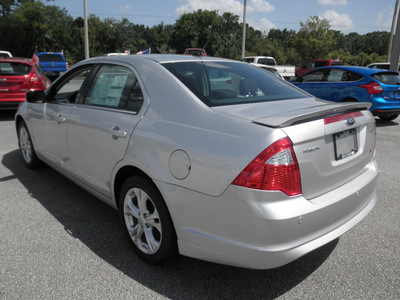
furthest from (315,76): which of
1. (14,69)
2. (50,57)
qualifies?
(50,57)

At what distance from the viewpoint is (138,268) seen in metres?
2.75

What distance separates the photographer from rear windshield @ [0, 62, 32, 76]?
9.01 m

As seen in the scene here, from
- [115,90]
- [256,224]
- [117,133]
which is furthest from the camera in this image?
[115,90]

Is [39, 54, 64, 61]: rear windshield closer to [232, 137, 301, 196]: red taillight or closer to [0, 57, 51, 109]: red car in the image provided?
[0, 57, 51, 109]: red car

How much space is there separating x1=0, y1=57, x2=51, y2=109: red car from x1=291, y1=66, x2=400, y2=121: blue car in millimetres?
7916

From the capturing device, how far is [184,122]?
95.5 inches

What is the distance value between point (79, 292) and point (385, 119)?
10.3 m

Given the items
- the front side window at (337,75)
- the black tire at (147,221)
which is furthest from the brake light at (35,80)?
the front side window at (337,75)

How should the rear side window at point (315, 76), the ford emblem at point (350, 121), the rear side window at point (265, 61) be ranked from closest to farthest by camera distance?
the ford emblem at point (350, 121)
the rear side window at point (315, 76)
the rear side window at point (265, 61)

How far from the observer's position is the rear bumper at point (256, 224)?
2.01 meters

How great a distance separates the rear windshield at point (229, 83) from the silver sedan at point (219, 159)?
13 millimetres

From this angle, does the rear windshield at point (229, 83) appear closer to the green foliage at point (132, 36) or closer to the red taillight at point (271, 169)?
the red taillight at point (271, 169)

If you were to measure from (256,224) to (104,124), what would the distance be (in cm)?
169

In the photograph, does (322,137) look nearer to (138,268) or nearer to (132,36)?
(138,268)
